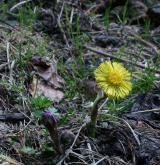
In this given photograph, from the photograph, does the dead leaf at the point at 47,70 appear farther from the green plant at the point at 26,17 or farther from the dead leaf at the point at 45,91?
the green plant at the point at 26,17

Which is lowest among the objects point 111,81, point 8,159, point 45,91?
point 8,159

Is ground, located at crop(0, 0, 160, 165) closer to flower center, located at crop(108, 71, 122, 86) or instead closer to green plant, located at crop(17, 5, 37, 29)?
green plant, located at crop(17, 5, 37, 29)

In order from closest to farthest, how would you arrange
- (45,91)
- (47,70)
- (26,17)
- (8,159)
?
(8,159), (45,91), (47,70), (26,17)

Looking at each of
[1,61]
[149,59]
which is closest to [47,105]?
[1,61]

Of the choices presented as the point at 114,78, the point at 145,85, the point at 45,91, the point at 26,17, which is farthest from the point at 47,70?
the point at 114,78

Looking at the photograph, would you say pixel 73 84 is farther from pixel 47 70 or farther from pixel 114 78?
pixel 114 78

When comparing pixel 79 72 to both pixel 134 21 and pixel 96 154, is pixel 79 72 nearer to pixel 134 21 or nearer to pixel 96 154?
pixel 96 154
